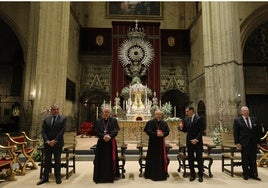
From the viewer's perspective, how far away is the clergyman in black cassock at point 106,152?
497 centimetres

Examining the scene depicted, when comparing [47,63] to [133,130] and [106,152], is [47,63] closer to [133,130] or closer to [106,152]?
[133,130]

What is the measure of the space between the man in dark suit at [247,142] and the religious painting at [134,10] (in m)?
17.5

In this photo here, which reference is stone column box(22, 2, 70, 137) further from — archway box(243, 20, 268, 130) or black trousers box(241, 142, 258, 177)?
archway box(243, 20, 268, 130)

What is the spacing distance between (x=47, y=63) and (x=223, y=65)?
338 inches

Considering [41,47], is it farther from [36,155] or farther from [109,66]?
[109,66]

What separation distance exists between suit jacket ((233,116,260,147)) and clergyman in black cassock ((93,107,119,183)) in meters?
2.83

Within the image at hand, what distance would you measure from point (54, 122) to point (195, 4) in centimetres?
1778

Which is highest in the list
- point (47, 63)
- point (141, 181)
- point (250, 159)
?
point (47, 63)

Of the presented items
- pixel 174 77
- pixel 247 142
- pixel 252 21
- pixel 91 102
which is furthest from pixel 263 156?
pixel 91 102

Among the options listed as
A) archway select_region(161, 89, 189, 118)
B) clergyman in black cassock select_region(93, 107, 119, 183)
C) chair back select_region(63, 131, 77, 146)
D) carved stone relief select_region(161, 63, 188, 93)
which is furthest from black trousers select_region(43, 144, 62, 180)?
carved stone relief select_region(161, 63, 188, 93)

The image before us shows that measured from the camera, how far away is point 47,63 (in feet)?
35.7

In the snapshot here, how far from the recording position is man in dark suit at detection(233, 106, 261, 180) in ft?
17.3

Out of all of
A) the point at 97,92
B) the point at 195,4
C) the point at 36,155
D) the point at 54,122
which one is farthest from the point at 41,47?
the point at 195,4

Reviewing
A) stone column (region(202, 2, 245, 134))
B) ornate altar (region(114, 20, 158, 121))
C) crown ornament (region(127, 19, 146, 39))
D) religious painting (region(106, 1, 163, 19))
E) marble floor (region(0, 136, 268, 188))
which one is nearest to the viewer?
marble floor (region(0, 136, 268, 188))
